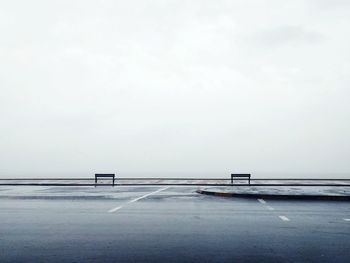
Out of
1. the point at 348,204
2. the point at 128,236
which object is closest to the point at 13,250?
the point at 128,236

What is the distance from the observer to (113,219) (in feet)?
37.3

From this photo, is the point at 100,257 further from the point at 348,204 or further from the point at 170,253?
the point at 348,204

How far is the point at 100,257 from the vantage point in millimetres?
6715

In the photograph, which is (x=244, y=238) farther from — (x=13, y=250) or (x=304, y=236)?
(x=13, y=250)

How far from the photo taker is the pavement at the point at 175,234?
22.5 ft

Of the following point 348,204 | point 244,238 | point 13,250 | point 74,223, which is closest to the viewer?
point 13,250

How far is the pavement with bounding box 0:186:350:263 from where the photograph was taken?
6.87m

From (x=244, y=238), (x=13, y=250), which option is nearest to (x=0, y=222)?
(x=13, y=250)

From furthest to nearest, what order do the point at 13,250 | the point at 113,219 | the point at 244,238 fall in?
the point at 113,219, the point at 244,238, the point at 13,250

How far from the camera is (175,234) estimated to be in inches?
351

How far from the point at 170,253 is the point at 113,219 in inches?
184

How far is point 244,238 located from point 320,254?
1.85 meters

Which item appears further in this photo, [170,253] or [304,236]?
[304,236]

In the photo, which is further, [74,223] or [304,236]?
[74,223]
